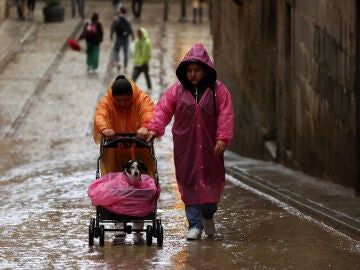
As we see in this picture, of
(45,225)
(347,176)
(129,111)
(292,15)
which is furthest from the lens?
(292,15)

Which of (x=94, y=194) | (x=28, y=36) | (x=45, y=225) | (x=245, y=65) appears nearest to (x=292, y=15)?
(x=245, y=65)

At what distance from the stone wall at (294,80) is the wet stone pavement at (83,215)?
1.06m

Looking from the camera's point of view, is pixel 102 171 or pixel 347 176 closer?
pixel 102 171

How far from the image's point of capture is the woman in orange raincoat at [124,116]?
12.1 metres

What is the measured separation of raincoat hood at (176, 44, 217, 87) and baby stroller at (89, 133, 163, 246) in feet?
2.27

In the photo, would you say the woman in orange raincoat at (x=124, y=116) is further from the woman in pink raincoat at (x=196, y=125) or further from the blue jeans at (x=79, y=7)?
the blue jeans at (x=79, y=7)

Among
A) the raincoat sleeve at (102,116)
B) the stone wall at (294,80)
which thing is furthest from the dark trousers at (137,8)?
the raincoat sleeve at (102,116)

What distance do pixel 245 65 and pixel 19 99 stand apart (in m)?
8.21

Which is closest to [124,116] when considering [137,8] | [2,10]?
[2,10]

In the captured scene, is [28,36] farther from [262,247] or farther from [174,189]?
[262,247]

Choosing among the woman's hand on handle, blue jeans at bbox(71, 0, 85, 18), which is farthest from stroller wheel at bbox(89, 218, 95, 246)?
blue jeans at bbox(71, 0, 85, 18)

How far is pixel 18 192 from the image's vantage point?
16.5 meters

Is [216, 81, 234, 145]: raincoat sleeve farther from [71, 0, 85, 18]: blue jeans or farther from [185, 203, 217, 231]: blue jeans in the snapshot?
[71, 0, 85, 18]: blue jeans

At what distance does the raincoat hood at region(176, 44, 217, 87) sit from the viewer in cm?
1169
